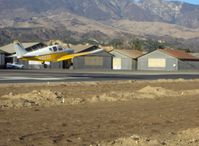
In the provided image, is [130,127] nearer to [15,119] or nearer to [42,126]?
[42,126]

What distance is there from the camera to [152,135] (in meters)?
17.4

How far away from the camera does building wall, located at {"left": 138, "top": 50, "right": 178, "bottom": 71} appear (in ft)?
392

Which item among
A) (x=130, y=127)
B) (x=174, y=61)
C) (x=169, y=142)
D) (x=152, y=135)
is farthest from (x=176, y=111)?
(x=174, y=61)

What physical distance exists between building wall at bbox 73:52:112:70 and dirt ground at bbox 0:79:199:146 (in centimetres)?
8331

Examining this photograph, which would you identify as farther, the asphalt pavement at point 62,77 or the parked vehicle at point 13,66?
the parked vehicle at point 13,66

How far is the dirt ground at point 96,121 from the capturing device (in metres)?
15.8

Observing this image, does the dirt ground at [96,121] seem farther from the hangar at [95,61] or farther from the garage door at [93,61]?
the garage door at [93,61]

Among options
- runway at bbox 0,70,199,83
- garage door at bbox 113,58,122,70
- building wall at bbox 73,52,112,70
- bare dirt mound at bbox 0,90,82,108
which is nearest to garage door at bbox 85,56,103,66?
building wall at bbox 73,52,112,70

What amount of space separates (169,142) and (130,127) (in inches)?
159

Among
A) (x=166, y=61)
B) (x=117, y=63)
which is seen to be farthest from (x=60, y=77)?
(x=117, y=63)

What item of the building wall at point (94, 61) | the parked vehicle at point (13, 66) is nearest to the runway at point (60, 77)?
the parked vehicle at point (13, 66)

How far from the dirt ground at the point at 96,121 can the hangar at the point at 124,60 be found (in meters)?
91.6

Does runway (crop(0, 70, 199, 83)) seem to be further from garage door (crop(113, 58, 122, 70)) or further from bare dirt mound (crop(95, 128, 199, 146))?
garage door (crop(113, 58, 122, 70))

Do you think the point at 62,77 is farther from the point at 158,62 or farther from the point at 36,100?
the point at 158,62
